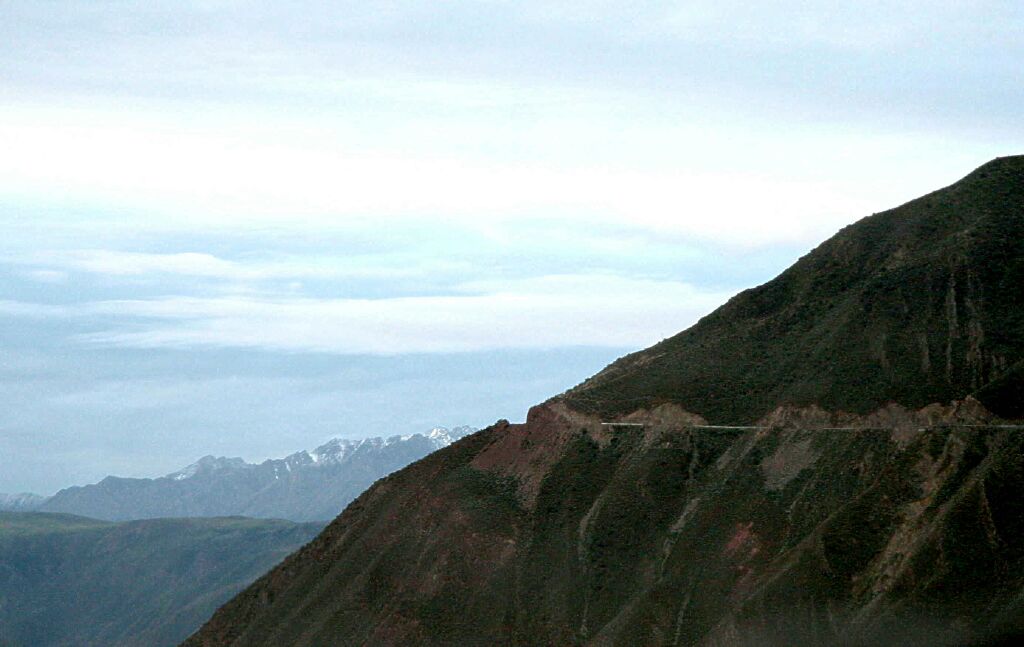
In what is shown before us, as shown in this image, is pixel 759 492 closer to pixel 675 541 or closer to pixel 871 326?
pixel 675 541

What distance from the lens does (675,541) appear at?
10969cm

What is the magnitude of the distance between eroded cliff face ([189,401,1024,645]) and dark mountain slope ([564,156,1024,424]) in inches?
106

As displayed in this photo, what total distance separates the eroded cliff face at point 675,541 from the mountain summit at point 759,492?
19cm

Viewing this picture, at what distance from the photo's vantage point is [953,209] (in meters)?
127

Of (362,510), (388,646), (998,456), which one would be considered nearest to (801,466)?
(998,456)

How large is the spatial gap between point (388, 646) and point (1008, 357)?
49.5 meters

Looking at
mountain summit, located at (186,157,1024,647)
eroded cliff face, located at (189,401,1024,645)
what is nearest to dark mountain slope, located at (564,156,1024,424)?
mountain summit, located at (186,157,1024,647)

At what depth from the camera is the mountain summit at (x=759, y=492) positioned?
93.9 meters

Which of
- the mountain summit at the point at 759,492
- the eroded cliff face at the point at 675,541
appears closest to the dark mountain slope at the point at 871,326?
the mountain summit at the point at 759,492

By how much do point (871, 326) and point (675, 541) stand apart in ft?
78.2

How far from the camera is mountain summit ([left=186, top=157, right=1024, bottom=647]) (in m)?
93.9

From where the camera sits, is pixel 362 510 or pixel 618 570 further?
pixel 362 510

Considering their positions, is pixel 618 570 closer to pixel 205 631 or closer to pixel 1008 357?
pixel 1008 357

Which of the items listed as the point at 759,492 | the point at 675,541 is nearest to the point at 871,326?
the point at 759,492
